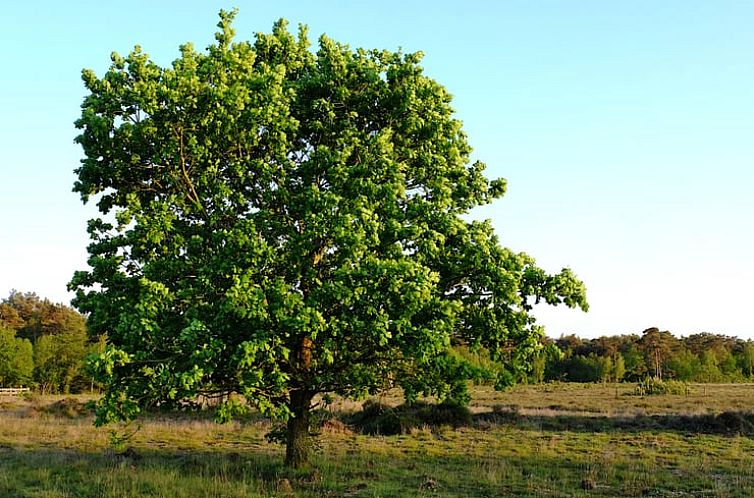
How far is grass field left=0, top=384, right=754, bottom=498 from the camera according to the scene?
Answer: 756 inches

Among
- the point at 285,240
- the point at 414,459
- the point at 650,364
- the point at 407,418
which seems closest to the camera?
the point at 285,240

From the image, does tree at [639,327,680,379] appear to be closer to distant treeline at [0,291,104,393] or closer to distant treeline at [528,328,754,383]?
distant treeline at [528,328,754,383]

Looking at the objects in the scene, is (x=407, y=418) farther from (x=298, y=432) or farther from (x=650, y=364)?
(x=650, y=364)

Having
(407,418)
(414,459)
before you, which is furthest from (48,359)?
(414,459)

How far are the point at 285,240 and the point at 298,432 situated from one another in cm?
705

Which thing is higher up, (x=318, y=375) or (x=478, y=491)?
(x=318, y=375)

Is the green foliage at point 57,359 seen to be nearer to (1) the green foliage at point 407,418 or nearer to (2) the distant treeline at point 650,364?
(1) the green foliage at point 407,418

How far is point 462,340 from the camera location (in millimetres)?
19875

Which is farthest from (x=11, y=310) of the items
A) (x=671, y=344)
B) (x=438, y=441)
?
(x=671, y=344)

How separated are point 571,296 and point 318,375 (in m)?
7.99

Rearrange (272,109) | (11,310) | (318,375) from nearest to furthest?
(272,109), (318,375), (11,310)

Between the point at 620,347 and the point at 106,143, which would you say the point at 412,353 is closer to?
the point at 106,143

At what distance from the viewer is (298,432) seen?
21.4 metres

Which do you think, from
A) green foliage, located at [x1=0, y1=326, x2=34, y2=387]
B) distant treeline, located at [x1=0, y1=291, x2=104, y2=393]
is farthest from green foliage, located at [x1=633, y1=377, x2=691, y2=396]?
green foliage, located at [x1=0, y1=326, x2=34, y2=387]
